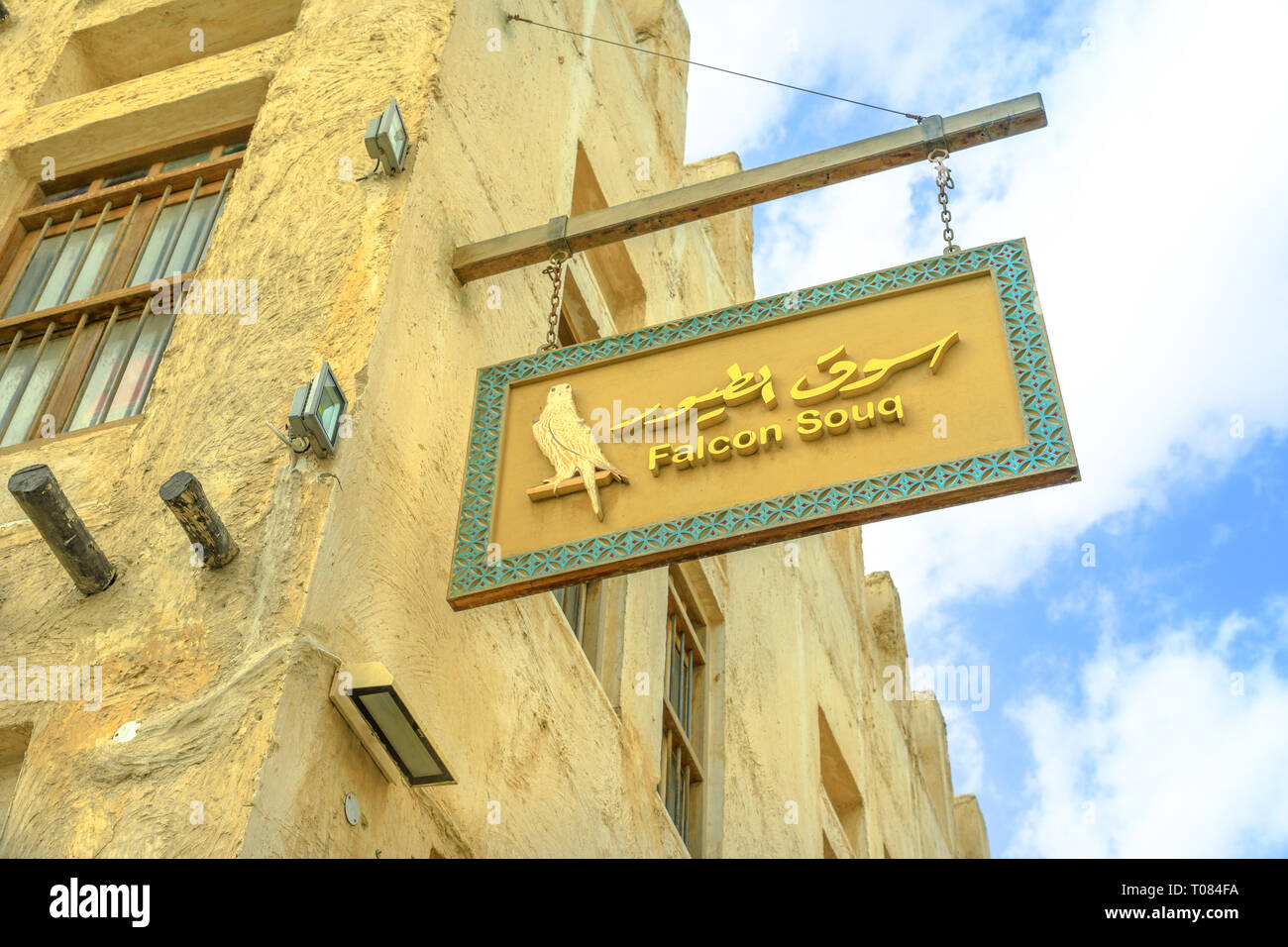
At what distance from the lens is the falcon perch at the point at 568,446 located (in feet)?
15.7

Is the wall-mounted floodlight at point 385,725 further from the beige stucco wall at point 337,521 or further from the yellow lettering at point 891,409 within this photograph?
the yellow lettering at point 891,409

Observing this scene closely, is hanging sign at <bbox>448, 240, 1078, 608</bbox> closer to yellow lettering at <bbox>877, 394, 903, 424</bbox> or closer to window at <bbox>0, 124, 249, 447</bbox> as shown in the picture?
yellow lettering at <bbox>877, 394, 903, 424</bbox>

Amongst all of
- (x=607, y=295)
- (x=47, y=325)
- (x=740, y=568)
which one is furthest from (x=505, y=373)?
(x=740, y=568)

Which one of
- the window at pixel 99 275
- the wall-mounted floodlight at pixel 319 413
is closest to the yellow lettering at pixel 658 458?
the wall-mounted floodlight at pixel 319 413

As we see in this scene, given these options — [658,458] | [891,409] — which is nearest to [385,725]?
[658,458]

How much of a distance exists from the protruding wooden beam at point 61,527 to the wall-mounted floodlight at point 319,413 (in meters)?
0.74

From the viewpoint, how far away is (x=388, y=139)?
568cm

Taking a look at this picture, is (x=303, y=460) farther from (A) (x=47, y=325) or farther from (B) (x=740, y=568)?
(B) (x=740, y=568)

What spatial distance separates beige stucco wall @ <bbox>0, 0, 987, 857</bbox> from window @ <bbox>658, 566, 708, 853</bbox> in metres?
0.13

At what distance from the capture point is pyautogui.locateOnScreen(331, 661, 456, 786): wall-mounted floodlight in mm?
4285
